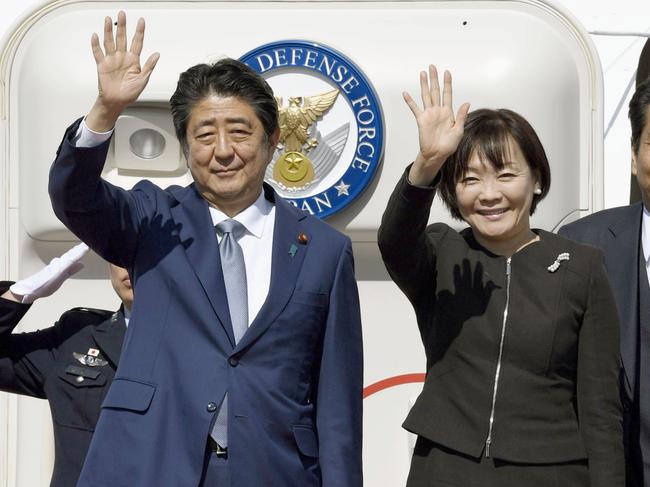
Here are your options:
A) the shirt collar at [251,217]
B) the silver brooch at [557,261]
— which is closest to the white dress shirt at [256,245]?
the shirt collar at [251,217]

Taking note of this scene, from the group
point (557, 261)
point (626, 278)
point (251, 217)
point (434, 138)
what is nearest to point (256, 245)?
point (251, 217)

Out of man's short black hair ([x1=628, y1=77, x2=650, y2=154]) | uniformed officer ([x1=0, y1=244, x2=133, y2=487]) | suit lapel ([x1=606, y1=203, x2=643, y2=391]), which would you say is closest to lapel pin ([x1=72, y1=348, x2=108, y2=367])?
uniformed officer ([x1=0, y1=244, x2=133, y2=487])

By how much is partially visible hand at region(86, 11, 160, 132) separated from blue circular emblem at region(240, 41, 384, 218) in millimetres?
1287

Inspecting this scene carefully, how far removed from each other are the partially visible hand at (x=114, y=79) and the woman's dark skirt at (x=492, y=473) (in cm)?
95

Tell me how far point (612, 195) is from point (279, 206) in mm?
1651

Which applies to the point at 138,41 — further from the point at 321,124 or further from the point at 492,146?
the point at 321,124

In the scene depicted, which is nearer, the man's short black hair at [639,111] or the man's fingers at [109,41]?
the man's fingers at [109,41]

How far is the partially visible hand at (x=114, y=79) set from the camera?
2.48 meters

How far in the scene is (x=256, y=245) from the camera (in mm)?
2742

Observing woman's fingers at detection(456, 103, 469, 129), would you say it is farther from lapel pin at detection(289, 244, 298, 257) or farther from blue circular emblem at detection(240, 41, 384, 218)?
blue circular emblem at detection(240, 41, 384, 218)

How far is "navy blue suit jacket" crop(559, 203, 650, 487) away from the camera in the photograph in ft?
9.86

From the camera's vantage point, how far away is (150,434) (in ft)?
8.38

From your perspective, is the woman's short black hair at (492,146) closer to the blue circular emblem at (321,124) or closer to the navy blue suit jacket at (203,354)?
the navy blue suit jacket at (203,354)

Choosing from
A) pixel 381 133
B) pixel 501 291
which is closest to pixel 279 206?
pixel 501 291
